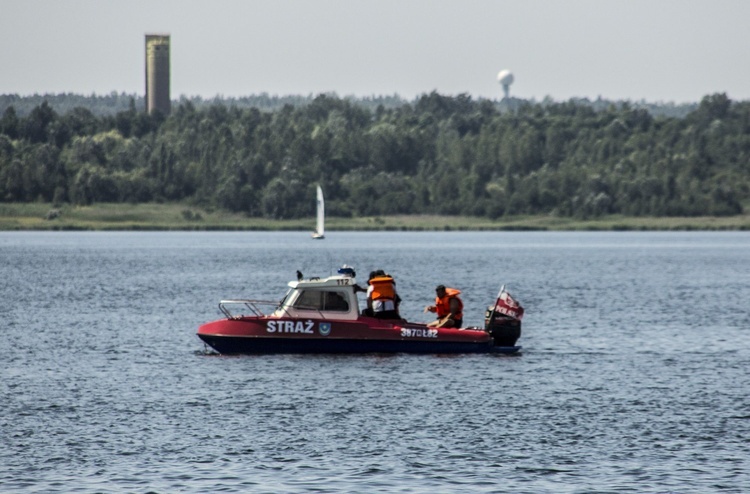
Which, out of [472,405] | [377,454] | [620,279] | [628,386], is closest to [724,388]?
[628,386]

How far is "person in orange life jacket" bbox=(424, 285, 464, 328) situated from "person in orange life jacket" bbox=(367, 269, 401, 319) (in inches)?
50.3

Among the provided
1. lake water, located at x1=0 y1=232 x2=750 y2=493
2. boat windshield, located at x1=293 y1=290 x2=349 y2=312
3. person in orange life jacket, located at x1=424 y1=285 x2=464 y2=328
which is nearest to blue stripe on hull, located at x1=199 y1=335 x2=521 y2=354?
lake water, located at x1=0 y1=232 x2=750 y2=493

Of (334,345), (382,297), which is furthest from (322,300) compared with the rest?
(382,297)

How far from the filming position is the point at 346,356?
4609 cm

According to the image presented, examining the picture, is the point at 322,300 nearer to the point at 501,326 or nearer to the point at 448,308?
the point at 448,308

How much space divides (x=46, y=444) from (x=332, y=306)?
53.5 feet

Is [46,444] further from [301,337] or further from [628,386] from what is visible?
[628,386]

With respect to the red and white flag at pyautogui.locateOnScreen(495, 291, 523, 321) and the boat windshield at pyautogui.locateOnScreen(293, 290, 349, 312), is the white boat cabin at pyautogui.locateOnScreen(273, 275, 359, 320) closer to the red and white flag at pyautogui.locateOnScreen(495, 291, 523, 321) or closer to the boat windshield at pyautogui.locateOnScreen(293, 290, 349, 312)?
the boat windshield at pyautogui.locateOnScreen(293, 290, 349, 312)

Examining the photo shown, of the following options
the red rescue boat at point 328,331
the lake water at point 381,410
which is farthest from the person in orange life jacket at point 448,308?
the lake water at point 381,410

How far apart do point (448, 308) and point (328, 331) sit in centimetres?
445

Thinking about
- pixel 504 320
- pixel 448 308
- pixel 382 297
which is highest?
pixel 382 297

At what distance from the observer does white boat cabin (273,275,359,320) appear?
45.3 m

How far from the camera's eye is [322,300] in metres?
45.5

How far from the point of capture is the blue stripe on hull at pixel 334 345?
4559 centimetres
